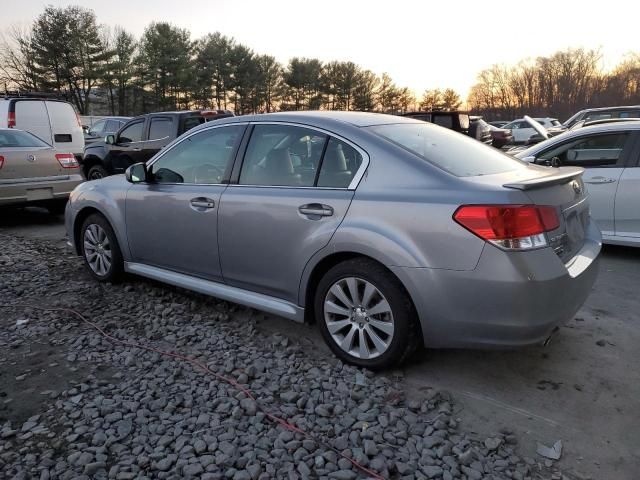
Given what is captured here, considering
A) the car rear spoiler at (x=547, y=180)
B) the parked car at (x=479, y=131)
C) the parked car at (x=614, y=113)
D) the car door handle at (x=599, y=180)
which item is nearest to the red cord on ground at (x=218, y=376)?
the car rear spoiler at (x=547, y=180)

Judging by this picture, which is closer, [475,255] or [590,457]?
[590,457]

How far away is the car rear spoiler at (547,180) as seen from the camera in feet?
9.02

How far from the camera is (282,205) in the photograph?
337 centimetres

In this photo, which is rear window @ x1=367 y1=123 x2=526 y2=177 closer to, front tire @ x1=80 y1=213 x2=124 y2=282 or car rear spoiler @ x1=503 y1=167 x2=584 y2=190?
car rear spoiler @ x1=503 y1=167 x2=584 y2=190

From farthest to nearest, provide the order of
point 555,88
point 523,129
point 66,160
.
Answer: point 555,88, point 523,129, point 66,160

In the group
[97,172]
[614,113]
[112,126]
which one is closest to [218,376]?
[97,172]

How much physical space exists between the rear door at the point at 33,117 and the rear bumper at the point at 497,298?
37.1 ft

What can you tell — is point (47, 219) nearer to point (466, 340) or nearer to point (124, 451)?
point (124, 451)

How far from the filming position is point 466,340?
283 cm

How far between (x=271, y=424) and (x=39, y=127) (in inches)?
457

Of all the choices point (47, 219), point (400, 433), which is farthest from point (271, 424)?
point (47, 219)

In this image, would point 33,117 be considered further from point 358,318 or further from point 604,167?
point 604,167

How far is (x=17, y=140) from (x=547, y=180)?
320 inches

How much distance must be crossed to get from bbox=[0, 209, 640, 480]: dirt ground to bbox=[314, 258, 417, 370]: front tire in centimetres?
26
